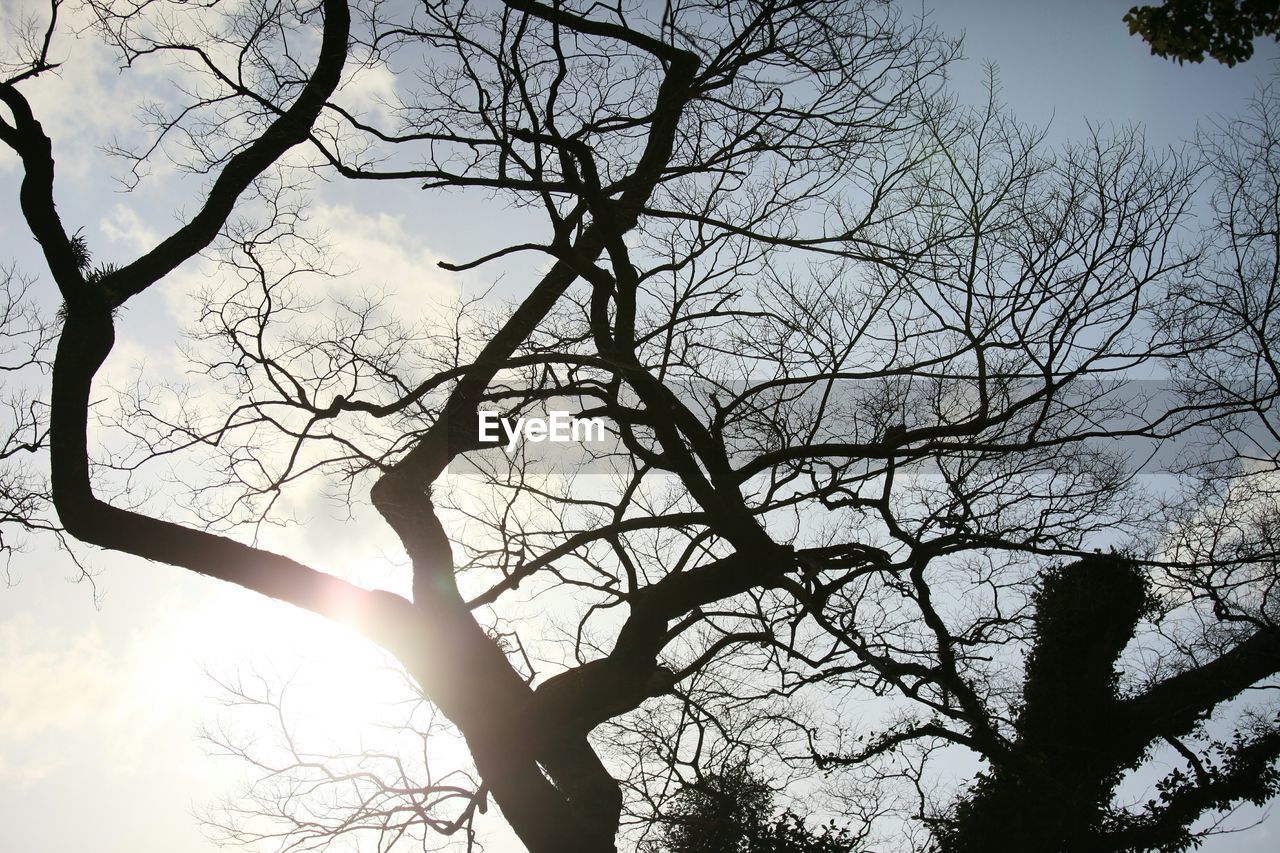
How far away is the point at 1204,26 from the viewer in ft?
12.3

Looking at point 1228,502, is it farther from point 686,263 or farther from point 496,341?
point 496,341

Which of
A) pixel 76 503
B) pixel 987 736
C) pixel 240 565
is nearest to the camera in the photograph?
pixel 76 503

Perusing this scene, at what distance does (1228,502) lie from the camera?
327 inches

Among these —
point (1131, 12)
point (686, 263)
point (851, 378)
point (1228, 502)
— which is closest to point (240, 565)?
point (686, 263)

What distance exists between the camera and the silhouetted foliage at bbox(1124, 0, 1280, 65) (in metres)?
3.68

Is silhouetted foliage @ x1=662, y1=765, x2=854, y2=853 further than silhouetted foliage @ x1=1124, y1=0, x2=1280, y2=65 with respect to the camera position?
Yes

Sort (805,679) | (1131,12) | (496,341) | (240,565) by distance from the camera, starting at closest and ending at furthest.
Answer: (1131,12)
(240,565)
(496,341)
(805,679)

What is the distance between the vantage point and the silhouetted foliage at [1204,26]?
3684 mm

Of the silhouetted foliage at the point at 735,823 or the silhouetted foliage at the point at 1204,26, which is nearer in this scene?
the silhouetted foliage at the point at 1204,26

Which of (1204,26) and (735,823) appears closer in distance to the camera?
(1204,26)

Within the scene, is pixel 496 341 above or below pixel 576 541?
above

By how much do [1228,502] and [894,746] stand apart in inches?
172

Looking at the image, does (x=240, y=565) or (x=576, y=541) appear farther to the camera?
(x=576, y=541)

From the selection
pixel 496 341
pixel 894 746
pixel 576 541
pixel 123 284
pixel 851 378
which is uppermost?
pixel 123 284
